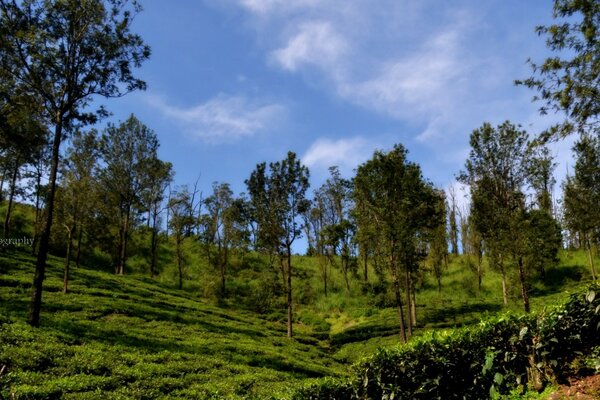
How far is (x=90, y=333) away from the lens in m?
23.5

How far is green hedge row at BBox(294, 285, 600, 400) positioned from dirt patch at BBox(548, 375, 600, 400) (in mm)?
231

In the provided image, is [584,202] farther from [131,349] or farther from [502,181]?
[131,349]

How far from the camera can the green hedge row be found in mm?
7371

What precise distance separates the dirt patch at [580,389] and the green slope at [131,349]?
21.9ft

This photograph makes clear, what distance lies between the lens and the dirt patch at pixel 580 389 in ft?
21.8

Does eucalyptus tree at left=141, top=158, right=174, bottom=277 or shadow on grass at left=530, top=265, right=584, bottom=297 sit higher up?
eucalyptus tree at left=141, top=158, right=174, bottom=277

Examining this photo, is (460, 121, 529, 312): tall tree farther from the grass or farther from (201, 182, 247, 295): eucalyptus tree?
(201, 182, 247, 295): eucalyptus tree

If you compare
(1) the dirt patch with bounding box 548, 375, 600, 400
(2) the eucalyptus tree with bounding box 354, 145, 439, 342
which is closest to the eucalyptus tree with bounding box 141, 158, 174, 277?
(2) the eucalyptus tree with bounding box 354, 145, 439, 342

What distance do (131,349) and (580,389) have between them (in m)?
20.9

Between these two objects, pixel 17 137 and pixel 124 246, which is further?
pixel 124 246

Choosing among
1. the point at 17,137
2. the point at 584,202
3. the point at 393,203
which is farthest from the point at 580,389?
the point at 584,202

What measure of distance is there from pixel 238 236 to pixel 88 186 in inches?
997

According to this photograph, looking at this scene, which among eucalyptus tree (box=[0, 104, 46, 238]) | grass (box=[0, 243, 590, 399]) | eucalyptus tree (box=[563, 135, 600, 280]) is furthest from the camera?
eucalyptus tree (box=[563, 135, 600, 280])

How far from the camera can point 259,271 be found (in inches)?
2692
